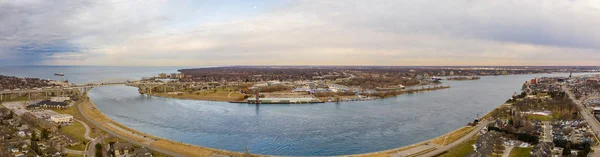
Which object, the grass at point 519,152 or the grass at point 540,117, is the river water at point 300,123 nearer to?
the grass at point 540,117

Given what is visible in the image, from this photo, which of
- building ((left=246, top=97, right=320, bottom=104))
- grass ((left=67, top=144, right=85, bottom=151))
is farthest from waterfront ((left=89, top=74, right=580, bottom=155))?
grass ((left=67, top=144, right=85, bottom=151))

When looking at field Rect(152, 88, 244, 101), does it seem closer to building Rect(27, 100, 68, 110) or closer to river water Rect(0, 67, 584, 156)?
river water Rect(0, 67, 584, 156)

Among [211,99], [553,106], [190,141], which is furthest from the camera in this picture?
[211,99]

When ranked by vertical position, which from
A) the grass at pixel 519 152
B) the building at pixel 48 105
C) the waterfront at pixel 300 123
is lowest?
the waterfront at pixel 300 123

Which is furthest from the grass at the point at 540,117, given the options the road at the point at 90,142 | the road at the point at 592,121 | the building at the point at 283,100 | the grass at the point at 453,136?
the road at the point at 90,142

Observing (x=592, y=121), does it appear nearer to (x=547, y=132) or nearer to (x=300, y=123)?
(x=547, y=132)

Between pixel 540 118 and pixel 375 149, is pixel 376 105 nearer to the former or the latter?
pixel 540 118

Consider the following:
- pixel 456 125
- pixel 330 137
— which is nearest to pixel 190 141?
pixel 330 137
